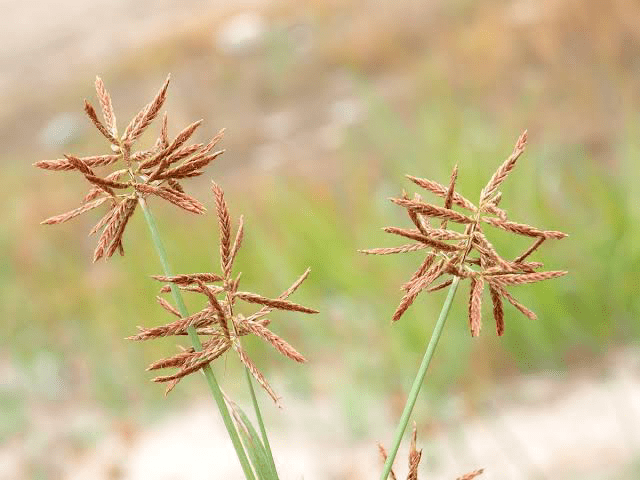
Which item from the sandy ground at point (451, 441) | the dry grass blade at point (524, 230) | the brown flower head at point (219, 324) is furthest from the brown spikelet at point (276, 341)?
the sandy ground at point (451, 441)

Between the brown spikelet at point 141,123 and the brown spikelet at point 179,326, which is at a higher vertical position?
the brown spikelet at point 141,123

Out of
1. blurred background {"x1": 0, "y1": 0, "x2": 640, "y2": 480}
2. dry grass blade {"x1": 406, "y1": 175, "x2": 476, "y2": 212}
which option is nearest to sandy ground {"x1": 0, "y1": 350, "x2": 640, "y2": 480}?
blurred background {"x1": 0, "y1": 0, "x2": 640, "y2": 480}

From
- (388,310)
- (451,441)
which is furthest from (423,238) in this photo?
(388,310)

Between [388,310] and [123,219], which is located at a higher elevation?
[388,310]

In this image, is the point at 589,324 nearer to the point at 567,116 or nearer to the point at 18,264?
the point at 567,116

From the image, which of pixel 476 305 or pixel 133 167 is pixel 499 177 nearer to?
pixel 476 305

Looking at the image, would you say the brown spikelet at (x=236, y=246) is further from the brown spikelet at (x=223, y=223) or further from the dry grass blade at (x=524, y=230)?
the dry grass blade at (x=524, y=230)
